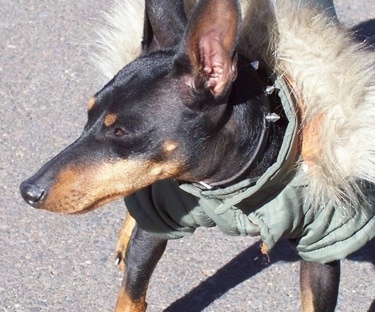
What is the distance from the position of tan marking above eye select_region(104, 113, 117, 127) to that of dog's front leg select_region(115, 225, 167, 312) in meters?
0.59

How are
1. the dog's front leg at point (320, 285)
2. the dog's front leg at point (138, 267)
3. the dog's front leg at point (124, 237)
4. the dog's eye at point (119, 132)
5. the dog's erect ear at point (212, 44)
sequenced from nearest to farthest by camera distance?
the dog's erect ear at point (212, 44) → the dog's eye at point (119, 132) → the dog's front leg at point (320, 285) → the dog's front leg at point (138, 267) → the dog's front leg at point (124, 237)

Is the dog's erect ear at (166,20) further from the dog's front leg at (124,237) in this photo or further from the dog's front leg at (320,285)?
the dog's front leg at (124,237)

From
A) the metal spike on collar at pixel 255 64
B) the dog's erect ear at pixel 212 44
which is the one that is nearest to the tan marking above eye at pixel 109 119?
the dog's erect ear at pixel 212 44

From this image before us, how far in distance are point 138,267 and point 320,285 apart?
1.80ft

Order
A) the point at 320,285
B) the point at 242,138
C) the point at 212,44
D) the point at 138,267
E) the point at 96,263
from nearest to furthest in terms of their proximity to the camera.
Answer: the point at 212,44
the point at 242,138
the point at 320,285
the point at 138,267
the point at 96,263

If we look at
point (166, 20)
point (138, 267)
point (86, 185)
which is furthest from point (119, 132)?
point (138, 267)

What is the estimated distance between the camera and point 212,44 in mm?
2369

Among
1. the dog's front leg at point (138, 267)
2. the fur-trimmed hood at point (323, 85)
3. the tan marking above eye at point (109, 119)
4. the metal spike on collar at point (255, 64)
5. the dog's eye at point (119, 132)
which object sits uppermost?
the tan marking above eye at point (109, 119)

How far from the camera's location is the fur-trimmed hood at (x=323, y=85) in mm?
2510

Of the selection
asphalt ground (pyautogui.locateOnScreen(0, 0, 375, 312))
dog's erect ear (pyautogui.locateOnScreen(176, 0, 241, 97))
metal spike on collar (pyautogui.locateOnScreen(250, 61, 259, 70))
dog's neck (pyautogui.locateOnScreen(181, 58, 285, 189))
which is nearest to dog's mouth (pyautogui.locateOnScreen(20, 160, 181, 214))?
dog's neck (pyautogui.locateOnScreen(181, 58, 285, 189))

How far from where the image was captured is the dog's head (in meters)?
2.40

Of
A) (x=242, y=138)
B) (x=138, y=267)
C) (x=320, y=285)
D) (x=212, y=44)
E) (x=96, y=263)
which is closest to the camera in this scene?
(x=212, y=44)

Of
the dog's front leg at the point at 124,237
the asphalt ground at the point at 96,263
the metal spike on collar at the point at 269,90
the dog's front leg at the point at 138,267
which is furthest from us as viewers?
the dog's front leg at the point at 124,237

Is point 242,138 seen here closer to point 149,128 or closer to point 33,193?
point 149,128
